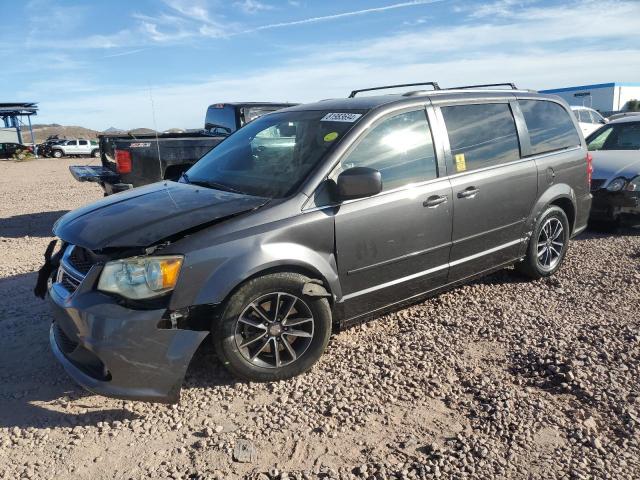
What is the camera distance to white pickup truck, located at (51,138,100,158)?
125 feet

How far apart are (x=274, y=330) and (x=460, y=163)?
2091 mm

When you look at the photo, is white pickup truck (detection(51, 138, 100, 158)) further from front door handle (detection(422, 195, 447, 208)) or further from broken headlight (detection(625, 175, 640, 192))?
front door handle (detection(422, 195, 447, 208))

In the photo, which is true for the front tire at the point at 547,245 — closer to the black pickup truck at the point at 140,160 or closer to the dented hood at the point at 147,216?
the dented hood at the point at 147,216

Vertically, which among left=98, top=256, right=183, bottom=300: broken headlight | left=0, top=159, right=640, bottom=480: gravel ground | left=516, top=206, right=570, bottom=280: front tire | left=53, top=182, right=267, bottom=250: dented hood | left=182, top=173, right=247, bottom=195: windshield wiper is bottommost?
left=0, top=159, right=640, bottom=480: gravel ground

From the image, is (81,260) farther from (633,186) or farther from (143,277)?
(633,186)

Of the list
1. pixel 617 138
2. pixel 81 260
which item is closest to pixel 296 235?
pixel 81 260

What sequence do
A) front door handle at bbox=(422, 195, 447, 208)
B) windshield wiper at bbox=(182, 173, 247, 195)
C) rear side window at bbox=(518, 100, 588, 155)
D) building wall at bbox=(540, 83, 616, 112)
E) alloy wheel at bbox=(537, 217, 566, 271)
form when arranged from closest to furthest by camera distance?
windshield wiper at bbox=(182, 173, 247, 195), front door handle at bbox=(422, 195, 447, 208), rear side window at bbox=(518, 100, 588, 155), alloy wheel at bbox=(537, 217, 566, 271), building wall at bbox=(540, 83, 616, 112)

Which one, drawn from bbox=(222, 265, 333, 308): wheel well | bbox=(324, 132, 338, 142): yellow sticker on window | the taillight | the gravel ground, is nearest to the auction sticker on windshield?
bbox=(324, 132, 338, 142): yellow sticker on window

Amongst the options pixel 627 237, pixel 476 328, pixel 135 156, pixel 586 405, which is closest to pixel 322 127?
pixel 476 328

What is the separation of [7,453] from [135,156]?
534cm

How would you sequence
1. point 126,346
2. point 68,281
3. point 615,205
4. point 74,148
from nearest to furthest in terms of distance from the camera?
point 126,346, point 68,281, point 615,205, point 74,148

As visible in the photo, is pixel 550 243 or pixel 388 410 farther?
pixel 550 243

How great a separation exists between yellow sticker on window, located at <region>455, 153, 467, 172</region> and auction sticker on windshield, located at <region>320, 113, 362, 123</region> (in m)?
0.95

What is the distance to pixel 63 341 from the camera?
3.20 meters
